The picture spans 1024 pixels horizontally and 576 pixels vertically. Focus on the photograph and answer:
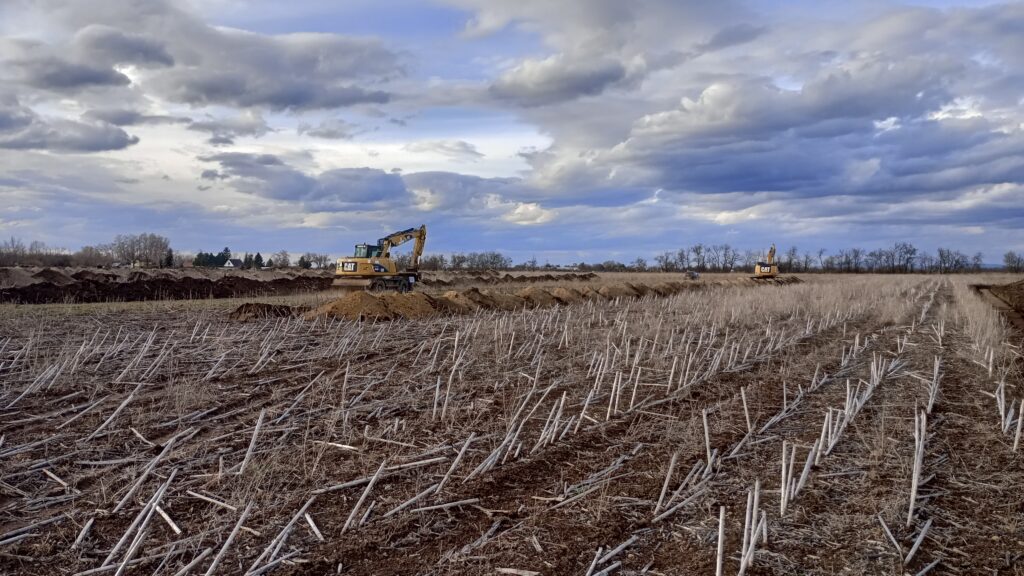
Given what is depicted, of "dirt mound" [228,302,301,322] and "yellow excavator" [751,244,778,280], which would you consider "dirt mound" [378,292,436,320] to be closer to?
"dirt mound" [228,302,301,322]

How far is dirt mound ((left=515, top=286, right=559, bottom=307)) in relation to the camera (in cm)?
2123

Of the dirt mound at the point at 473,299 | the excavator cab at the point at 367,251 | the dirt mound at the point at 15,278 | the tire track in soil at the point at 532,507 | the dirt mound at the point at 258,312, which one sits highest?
the excavator cab at the point at 367,251

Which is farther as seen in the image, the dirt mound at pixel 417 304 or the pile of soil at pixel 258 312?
the dirt mound at pixel 417 304

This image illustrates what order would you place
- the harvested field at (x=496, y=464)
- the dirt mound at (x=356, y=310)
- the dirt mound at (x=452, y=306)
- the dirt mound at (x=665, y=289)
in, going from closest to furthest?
the harvested field at (x=496, y=464) → the dirt mound at (x=356, y=310) → the dirt mound at (x=452, y=306) → the dirt mound at (x=665, y=289)

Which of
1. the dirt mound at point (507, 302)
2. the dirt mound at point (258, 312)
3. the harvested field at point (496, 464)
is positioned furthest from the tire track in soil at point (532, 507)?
the dirt mound at point (507, 302)

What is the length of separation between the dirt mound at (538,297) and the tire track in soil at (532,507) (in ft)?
47.1

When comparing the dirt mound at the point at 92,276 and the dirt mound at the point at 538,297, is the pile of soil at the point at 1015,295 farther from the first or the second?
the dirt mound at the point at 92,276

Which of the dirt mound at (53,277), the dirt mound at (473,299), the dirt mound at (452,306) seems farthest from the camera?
the dirt mound at (53,277)

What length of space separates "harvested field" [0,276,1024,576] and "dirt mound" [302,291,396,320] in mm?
4787

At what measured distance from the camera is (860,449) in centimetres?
573

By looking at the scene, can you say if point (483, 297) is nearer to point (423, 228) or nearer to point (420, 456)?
point (423, 228)

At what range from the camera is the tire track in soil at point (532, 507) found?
3752mm

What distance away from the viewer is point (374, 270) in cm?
2384

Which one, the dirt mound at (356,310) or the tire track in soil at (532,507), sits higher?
the dirt mound at (356,310)
